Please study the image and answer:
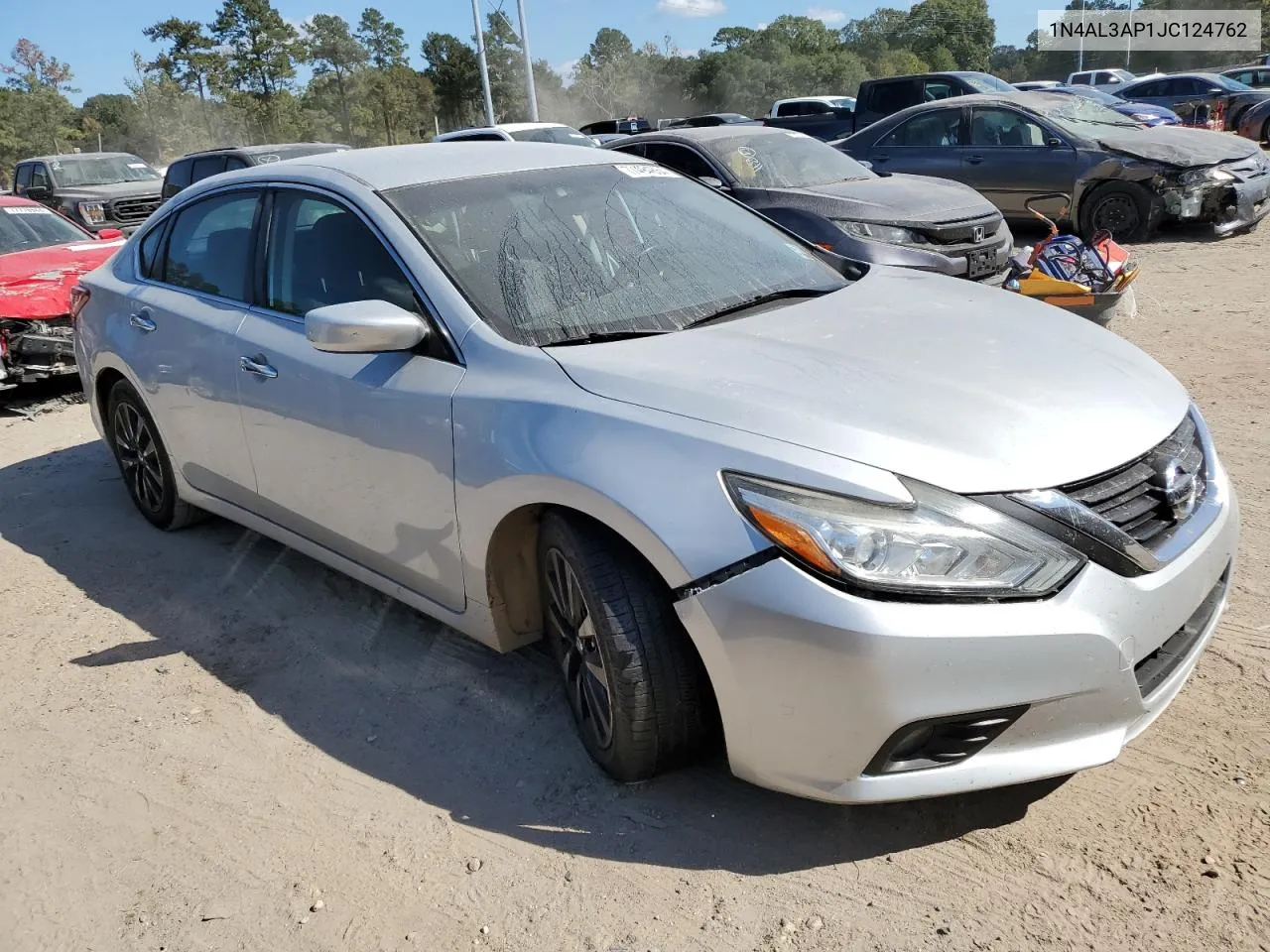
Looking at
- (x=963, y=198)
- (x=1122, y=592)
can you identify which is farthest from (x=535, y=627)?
(x=963, y=198)

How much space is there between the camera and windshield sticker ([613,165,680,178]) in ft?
12.5

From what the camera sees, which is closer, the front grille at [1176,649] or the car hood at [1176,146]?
the front grille at [1176,649]

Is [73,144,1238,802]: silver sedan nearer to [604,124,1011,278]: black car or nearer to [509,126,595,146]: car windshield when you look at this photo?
[604,124,1011,278]: black car

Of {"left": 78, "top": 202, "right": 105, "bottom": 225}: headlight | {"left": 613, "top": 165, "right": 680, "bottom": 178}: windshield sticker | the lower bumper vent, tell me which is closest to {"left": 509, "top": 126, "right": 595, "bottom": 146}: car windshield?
{"left": 78, "top": 202, "right": 105, "bottom": 225}: headlight

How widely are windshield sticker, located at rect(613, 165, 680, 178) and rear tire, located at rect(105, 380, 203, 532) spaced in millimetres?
2306

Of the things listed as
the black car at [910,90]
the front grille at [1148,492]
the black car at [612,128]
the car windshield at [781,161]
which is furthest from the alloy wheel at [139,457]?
the black car at [612,128]

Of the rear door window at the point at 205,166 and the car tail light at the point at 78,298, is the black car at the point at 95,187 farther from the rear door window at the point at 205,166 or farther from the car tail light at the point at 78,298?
the car tail light at the point at 78,298

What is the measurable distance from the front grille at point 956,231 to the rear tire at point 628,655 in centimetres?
574

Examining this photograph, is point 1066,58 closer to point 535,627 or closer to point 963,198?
point 963,198

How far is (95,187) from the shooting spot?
51.3 feet

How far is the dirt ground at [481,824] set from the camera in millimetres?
2326

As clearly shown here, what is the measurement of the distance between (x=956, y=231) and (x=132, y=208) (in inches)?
485

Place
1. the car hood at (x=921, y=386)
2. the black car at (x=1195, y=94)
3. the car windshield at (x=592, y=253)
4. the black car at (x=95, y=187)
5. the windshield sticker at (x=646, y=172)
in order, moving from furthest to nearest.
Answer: the black car at (x=1195, y=94), the black car at (x=95, y=187), the windshield sticker at (x=646, y=172), the car windshield at (x=592, y=253), the car hood at (x=921, y=386)

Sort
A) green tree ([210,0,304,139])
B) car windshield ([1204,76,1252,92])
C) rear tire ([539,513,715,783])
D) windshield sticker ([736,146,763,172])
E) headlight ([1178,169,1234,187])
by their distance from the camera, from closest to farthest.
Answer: rear tire ([539,513,715,783]) < windshield sticker ([736,146,763,172]) < headlight ([1178,169,1234,187]) < car windshield ([1204,76,1252,92]) < green tree ([210,0,304,139])
